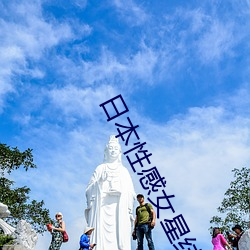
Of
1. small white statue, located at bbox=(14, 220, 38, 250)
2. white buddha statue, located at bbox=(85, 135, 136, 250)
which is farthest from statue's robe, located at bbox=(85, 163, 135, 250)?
small white statue, located at bbox=(14, 220, 38, 250)

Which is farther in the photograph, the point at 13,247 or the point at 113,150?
the point at 113,150

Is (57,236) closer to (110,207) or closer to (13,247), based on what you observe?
Result: (13,247)

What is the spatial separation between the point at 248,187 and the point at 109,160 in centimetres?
622

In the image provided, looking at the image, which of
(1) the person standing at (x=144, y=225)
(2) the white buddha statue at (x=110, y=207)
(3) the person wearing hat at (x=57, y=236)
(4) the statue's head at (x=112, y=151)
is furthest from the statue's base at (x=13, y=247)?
(4) the statue's head at (x=112, y=151)

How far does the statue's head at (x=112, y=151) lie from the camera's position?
15.1m

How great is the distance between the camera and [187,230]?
11805mm

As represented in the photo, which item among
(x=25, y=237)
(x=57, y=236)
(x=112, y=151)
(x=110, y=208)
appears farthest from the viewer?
(x=112, y=151)

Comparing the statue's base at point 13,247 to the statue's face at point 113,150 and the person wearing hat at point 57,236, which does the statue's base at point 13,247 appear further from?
the statue's face at point 113,150

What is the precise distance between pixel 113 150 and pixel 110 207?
1924 mm

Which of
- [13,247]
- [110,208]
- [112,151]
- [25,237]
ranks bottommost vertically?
[13,247]

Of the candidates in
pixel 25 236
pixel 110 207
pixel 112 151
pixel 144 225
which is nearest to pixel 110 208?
pixel 110 207

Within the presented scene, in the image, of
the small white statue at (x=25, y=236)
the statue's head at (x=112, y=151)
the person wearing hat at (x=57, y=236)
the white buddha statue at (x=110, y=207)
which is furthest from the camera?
the statue's head at (x=112, y=151)

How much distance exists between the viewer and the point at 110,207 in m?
14.2

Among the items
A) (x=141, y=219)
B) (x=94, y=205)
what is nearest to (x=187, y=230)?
(x=141, y=219)
